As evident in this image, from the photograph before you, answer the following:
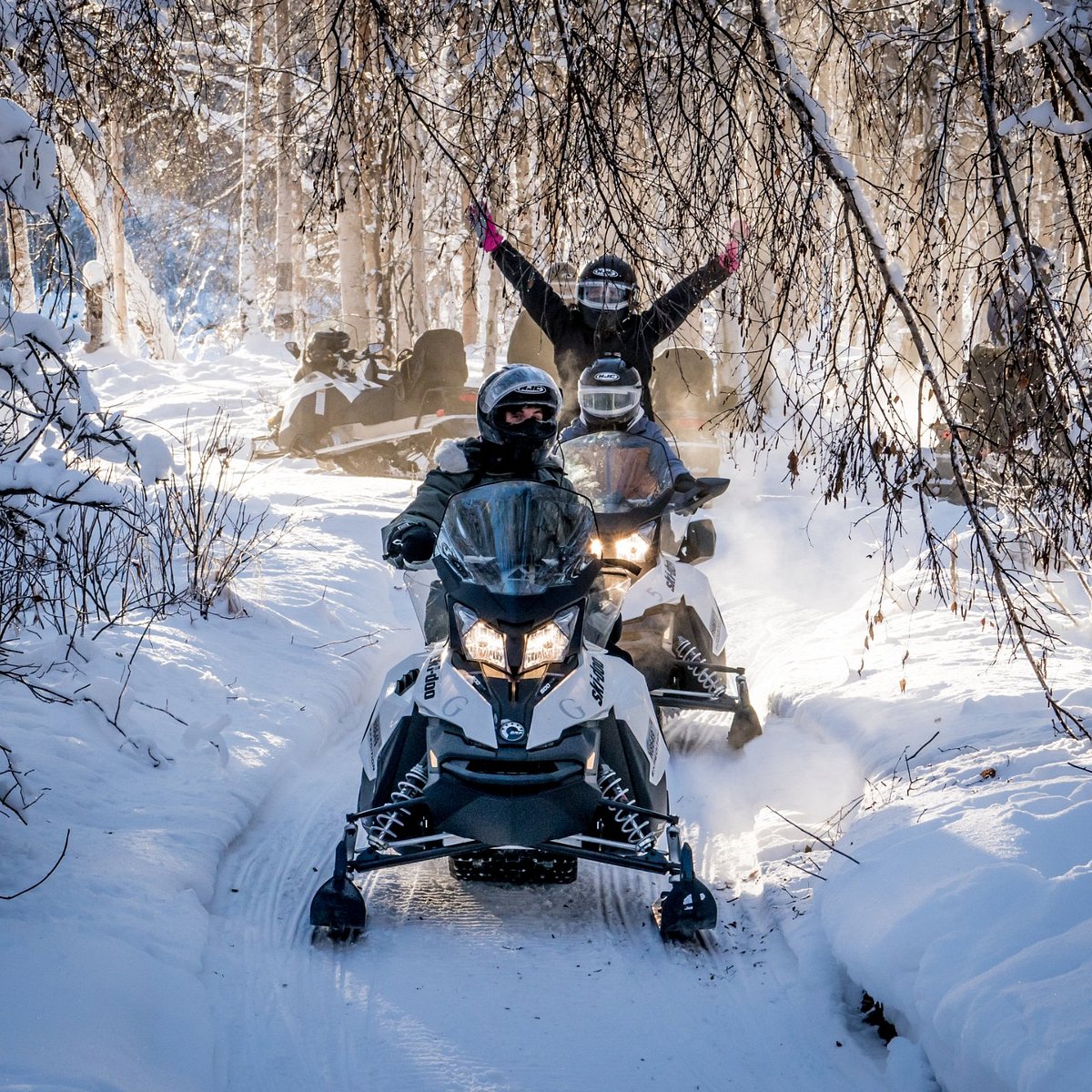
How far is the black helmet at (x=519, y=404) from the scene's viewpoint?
14.5 ft

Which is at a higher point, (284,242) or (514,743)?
(284,242)

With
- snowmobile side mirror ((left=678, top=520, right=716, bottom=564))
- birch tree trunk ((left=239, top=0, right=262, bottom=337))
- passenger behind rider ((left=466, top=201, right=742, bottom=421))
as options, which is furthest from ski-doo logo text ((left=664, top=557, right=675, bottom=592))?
birch tree trunk ((left=239, top=0, right=262, bottom=337))

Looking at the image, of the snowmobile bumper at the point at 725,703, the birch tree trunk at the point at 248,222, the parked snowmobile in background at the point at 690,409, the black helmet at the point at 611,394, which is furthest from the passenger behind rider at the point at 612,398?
the birch tree trunk at the point at 248,222

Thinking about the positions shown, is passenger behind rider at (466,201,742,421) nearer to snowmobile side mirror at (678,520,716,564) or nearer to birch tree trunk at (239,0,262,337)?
snowmobile side mirror at (678,520,716,564)

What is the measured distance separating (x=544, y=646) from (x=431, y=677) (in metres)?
0.41

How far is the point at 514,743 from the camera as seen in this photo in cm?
350

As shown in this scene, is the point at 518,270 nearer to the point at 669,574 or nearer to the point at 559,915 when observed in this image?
the point at 669,574

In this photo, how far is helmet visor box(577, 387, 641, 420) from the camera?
6.11m

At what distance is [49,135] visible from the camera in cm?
304

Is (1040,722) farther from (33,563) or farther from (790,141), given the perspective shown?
(33,563)

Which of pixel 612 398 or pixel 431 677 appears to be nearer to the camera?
pixel 431 677

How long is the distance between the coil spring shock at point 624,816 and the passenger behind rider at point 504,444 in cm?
115

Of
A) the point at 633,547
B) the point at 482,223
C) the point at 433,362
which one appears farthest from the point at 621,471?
the point at 433,362

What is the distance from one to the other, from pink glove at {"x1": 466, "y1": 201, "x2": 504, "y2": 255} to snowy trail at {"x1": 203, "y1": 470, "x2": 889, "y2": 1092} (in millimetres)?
2115
